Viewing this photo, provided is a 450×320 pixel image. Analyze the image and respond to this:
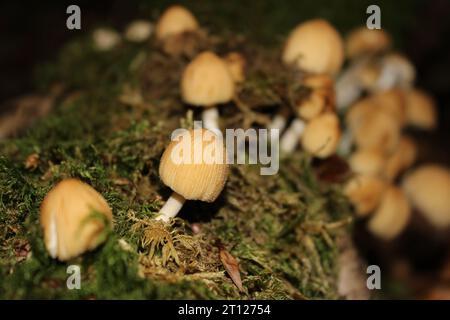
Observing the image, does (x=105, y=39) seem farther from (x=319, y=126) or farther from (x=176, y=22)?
(x=319, y=126)

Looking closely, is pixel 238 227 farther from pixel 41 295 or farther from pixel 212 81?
pixel 41 295

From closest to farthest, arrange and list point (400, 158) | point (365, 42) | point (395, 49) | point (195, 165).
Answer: point (195, 165) < point (400, 158) < point (365, 42) < point (395, 49)

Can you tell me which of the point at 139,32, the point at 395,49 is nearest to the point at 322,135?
the point at 139,32

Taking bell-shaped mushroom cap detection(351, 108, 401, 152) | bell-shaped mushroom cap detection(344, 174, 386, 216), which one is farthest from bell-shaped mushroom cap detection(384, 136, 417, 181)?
bell-shaped mushroom cap detection(344, 174, 386, 216)

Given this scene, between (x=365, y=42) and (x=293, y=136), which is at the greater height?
(x=365, y=42)

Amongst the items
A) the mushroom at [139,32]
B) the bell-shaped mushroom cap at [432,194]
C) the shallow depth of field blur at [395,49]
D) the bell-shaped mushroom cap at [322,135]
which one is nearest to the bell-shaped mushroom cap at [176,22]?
the shallow depth of field blur at [395,49]
